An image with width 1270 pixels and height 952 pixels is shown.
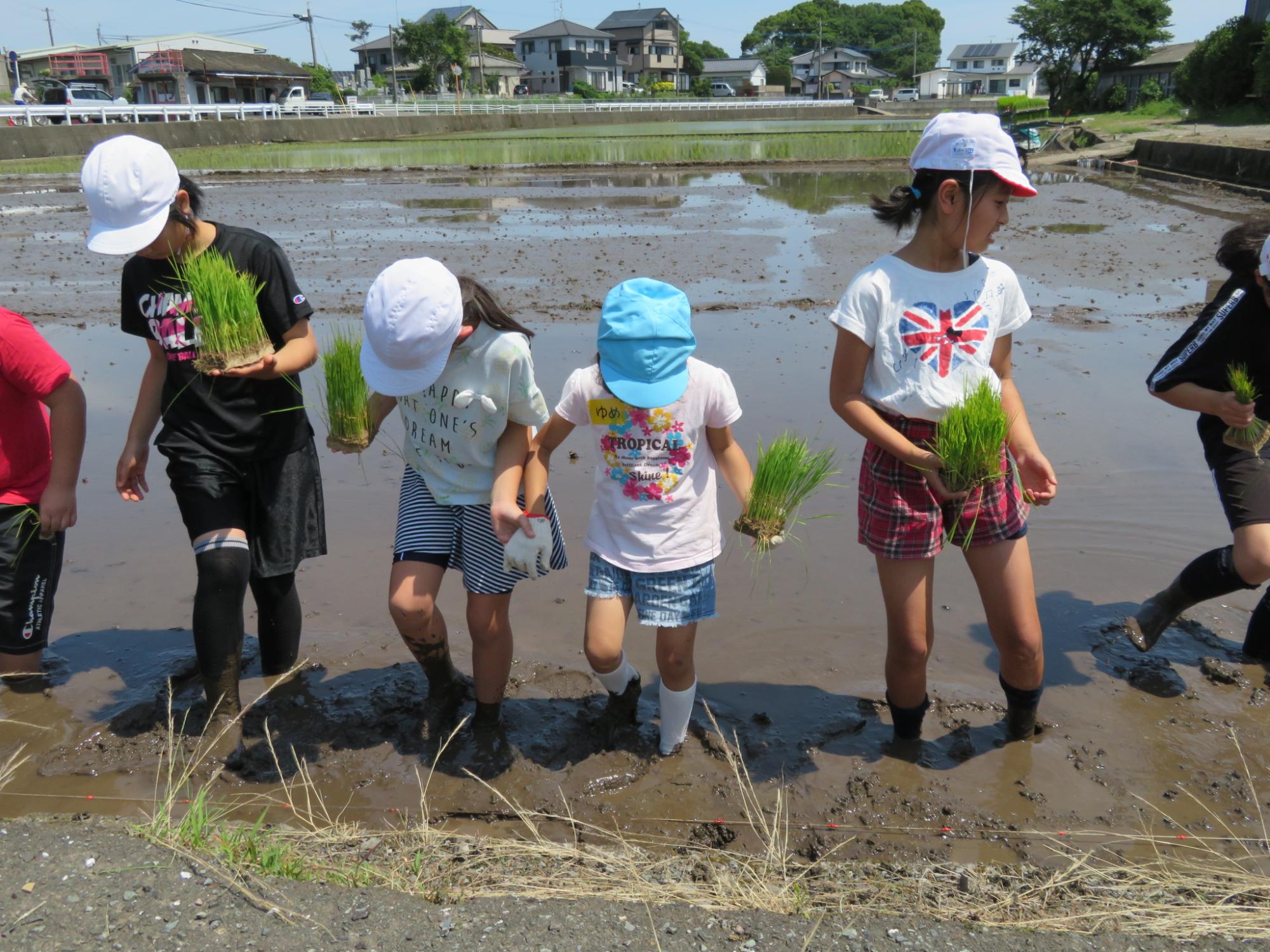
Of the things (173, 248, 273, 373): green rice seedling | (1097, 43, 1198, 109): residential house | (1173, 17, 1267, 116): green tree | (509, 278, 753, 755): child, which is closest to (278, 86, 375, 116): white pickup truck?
(1173, 17, 1267, 116): green tree

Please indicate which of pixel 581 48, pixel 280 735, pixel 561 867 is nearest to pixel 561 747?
pixel 561 867

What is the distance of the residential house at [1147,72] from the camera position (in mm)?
50625

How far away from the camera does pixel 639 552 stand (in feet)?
9.66

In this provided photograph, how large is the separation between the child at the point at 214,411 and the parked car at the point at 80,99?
32.7 m

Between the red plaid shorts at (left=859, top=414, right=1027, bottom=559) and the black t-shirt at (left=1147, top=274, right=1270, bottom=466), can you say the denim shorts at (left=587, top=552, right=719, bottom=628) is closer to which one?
the red plaid shorts at (left=859, top=414, right=1027, bottom=559)

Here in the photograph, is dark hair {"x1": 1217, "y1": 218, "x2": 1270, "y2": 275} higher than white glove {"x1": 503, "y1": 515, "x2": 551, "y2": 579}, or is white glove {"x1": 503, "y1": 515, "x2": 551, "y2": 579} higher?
dark hair {"x1": 1217, "y1": 218, "x2": 1270, "y2": 275}

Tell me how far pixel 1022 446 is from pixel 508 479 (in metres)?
1.52

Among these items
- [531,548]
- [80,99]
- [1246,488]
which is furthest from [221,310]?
[80,99]

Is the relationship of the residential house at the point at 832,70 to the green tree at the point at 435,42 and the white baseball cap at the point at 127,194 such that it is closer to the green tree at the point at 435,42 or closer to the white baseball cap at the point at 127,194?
the green tree at the point at 435,42

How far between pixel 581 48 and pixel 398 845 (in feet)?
339

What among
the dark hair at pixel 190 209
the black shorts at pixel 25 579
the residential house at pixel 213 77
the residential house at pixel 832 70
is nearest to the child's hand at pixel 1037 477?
the dark hair at pixel 190 209

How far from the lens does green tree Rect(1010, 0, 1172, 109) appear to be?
54125 mm

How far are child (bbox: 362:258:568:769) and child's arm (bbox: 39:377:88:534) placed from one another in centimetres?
98

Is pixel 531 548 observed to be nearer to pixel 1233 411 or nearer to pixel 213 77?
pixel 1233 411
